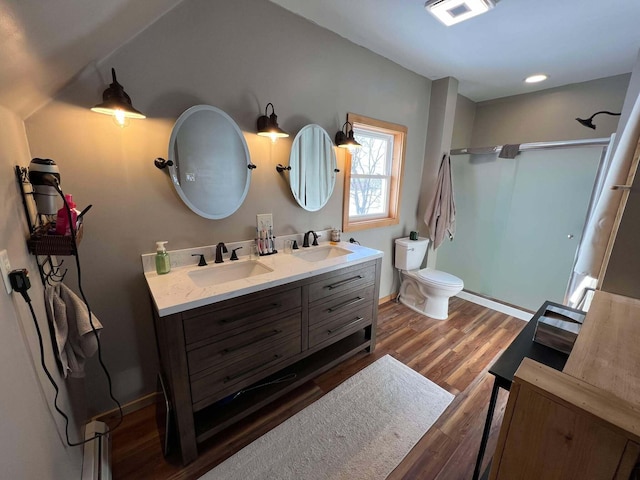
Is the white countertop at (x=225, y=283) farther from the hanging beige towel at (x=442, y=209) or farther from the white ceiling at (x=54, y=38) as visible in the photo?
the hanging beige towel at (x=442, y=209)

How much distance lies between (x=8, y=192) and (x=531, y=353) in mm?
1964

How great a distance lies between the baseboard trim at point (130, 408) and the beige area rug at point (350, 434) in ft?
2.16

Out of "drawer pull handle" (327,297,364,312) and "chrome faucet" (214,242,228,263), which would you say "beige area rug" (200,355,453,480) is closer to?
"drawer pull handle" (327,297,364,312)

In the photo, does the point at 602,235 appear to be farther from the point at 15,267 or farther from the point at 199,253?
the point at 15,267

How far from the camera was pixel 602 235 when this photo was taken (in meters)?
1.49

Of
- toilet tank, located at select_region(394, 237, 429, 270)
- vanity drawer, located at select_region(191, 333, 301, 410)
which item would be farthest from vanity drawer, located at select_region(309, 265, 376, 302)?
toilet tank, located at select_region(394, 237, 429, 270)

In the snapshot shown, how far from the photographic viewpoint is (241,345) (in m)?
1.36

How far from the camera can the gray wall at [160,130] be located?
48.9 inches

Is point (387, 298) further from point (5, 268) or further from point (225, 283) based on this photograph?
point (5, 268)

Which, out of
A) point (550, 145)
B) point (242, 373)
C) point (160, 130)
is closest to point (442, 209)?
point (550, 145)

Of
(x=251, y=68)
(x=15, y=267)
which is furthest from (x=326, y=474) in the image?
(x=251, y=68)

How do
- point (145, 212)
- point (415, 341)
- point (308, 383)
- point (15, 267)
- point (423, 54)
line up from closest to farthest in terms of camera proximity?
point (15, 267) → point (145, 212) → point (308, 383) → point (423, 54) → point (415, 341)

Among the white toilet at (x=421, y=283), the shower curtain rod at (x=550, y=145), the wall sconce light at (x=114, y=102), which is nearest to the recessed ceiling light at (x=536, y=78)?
the shower curtain rod at (x=550, y=145)

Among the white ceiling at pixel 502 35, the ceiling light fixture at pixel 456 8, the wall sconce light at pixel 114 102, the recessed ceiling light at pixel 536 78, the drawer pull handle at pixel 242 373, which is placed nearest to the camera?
the wall sconce light at pixel 114 102
